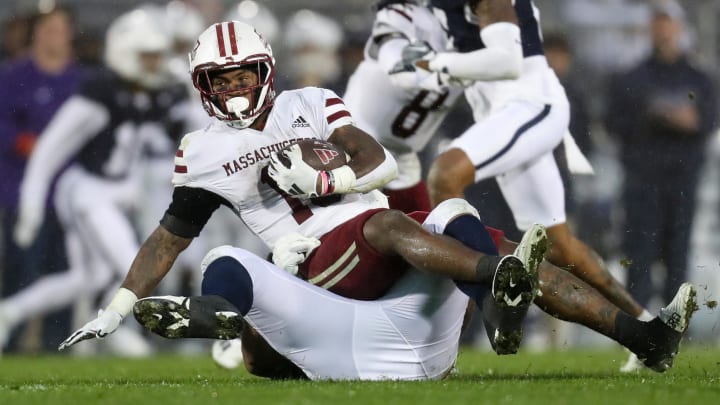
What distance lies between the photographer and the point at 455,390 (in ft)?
14.8

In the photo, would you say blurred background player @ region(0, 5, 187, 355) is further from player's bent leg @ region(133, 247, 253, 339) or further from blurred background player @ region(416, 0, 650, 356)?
player's bent leg @ region(133, 247, 253, 339)

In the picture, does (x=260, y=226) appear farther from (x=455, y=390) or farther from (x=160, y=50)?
(x=160, y=50)

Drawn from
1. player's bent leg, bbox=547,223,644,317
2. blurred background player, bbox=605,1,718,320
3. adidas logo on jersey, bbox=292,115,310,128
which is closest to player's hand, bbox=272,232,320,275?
adidas logo on jersey, bbox=292,115,310,128

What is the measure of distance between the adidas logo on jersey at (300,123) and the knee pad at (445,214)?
2.22ft

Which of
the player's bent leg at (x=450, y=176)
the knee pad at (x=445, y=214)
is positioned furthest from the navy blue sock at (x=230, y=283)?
the player's bent leg at (x=450, y=176)

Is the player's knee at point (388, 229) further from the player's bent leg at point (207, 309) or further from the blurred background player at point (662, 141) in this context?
the blurred background player at point (662, 141)

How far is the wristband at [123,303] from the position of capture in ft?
16.6

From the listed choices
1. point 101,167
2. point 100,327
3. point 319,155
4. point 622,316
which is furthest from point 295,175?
point 101,167

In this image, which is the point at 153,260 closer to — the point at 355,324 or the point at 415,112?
the point at 355,324

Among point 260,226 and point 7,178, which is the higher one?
point 260,226

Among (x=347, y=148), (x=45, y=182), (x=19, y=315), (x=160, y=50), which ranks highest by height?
(x=347, y=148)

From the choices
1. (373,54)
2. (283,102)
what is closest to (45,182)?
(373,54)

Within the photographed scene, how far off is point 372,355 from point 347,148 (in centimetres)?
76

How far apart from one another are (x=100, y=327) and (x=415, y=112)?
250cm
